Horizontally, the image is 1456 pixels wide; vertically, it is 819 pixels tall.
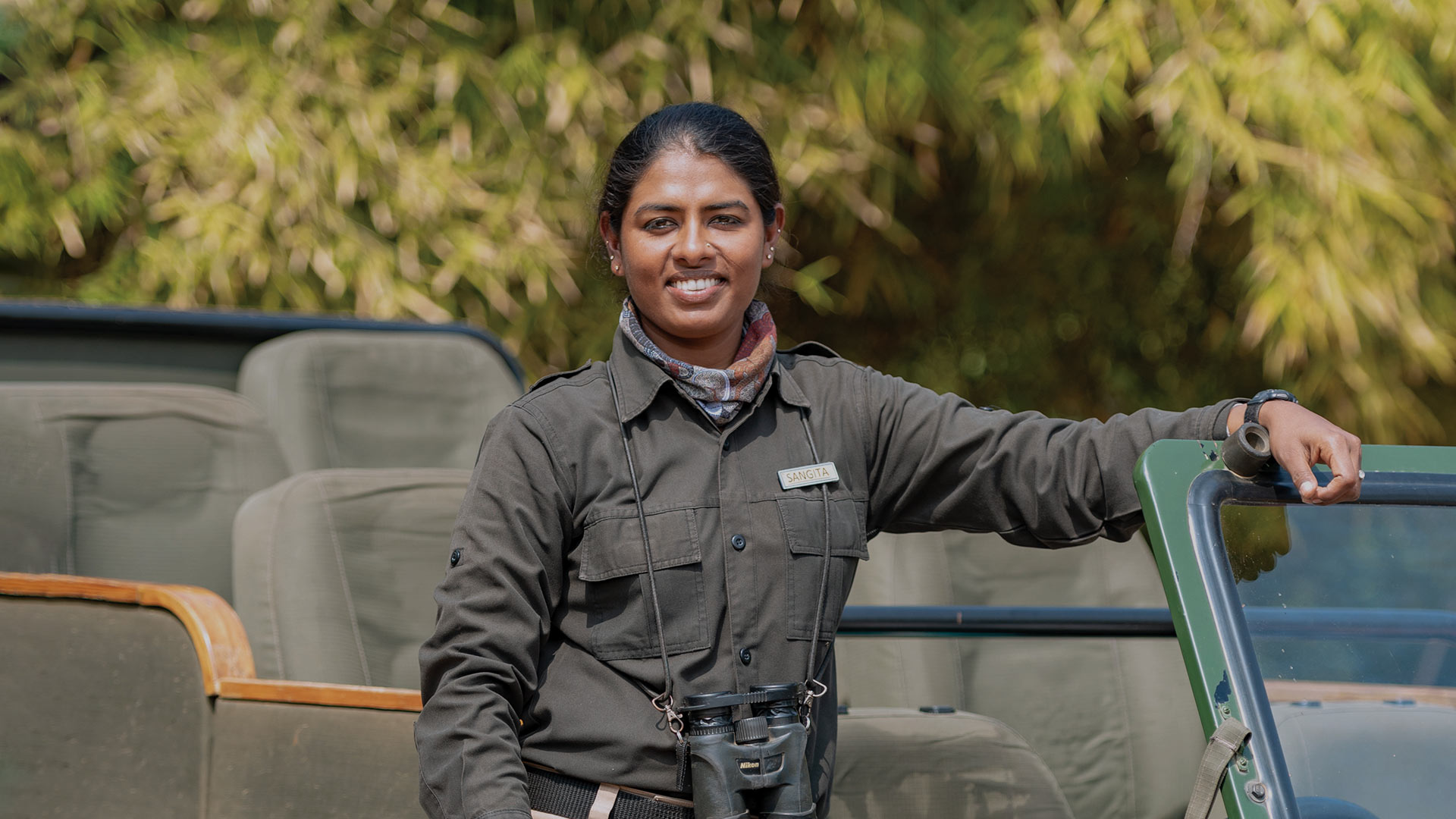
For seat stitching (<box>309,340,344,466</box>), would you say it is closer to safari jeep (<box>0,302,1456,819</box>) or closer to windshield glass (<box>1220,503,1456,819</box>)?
safari jeep (<box>0,302,1456,819</box>)

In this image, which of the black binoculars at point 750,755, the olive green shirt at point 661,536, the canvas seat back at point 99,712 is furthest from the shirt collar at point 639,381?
the canvas seat back at point 99,712

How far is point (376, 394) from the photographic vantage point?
3463 millimetres

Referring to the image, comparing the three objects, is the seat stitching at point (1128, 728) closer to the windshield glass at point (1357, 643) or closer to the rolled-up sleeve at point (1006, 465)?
the rolled-up sleeve at point (1006, 465)

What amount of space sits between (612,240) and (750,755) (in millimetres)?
606

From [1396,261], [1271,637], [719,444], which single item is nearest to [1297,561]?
[1271,637]

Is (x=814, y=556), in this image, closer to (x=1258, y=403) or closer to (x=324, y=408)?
(x=1258, y=403)

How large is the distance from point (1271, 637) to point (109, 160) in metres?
3.53

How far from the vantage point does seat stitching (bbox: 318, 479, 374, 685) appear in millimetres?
2633

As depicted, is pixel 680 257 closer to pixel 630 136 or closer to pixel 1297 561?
pixel 630 136

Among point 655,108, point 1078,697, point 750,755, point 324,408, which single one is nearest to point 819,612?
point 750,755

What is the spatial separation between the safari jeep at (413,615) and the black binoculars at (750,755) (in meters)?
0.40

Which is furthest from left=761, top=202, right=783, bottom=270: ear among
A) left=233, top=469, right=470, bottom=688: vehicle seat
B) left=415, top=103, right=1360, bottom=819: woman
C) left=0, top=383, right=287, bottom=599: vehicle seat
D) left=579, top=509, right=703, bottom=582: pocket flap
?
left=0, top=383, right=287, bottom=599: vehicle seat

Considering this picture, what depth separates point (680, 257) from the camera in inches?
59.7

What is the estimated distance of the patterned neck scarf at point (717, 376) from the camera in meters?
1.54
